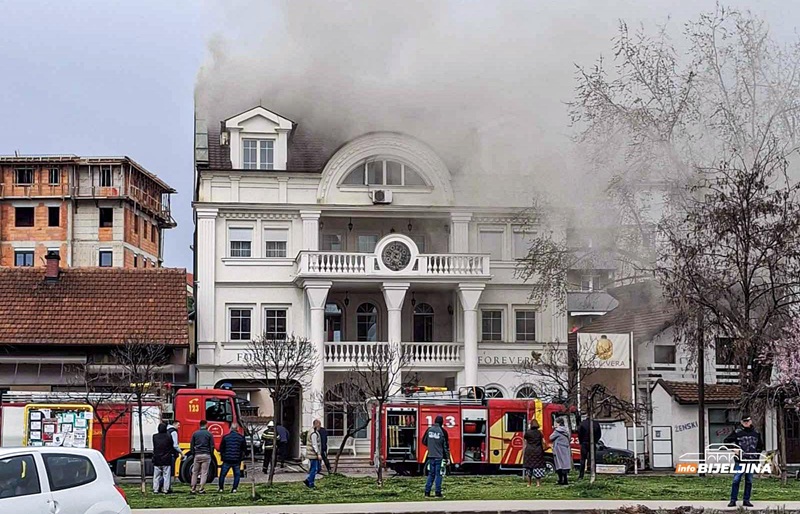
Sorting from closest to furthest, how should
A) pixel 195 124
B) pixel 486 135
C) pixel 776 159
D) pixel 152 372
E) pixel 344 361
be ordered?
1. pixel 776 159
2. pixel 152 372
3. pixel 486 135
4. pixel 344 361
5. pixel 195 124

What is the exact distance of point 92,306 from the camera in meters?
49.3

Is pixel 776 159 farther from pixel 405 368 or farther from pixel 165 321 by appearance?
pixel 165 321

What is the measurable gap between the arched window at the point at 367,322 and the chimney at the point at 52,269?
1267cm

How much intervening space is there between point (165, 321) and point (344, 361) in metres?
7.41

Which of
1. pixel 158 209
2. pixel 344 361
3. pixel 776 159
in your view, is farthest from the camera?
pixel 158 209

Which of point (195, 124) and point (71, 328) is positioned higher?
point (195, 124)

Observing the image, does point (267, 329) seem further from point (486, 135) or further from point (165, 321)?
point (486, 135)

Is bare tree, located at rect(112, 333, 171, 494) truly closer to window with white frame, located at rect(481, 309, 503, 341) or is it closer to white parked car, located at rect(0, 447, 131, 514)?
window with white frame, located at rect(481, 309, 503, 341)

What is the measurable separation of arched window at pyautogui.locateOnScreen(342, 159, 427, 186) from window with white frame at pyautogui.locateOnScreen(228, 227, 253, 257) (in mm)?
4547

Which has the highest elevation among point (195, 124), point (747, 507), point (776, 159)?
point (195, 124)

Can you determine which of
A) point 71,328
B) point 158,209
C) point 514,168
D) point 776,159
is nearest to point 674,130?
point 776,159

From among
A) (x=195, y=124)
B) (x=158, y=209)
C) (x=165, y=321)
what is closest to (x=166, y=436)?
(x=165, y=321)

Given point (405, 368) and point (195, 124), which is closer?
point (405, 368)

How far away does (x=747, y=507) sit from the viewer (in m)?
24.0
